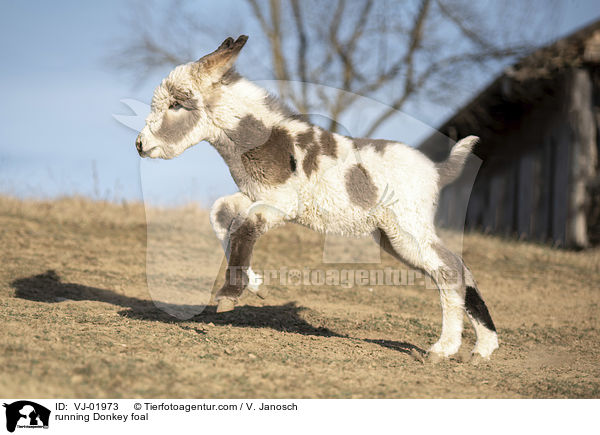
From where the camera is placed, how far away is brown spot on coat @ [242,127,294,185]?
4730mm

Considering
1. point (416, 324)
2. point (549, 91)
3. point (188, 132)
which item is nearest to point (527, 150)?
point (549, 91)

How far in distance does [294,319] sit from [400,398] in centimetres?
310

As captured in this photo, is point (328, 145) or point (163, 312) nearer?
point (328, 145)

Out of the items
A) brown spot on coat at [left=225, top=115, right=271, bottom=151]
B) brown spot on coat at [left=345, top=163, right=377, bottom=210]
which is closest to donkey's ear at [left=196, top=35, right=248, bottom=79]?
brown spot on coat at [left=225, top=115, right=271, bottom=151]

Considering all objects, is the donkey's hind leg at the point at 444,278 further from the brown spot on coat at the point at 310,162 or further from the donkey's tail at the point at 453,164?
the brown spot on coat at the point at 310,162

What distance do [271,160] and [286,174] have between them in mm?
173

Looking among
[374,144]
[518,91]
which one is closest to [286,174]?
[374,144]

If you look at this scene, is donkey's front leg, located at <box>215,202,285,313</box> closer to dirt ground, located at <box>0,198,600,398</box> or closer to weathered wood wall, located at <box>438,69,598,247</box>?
dirt ground, located at <box>0,198,600,398</box>

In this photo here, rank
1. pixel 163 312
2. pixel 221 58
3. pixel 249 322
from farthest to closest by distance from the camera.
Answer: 1. pixel 163 312
2. pixel 249 322
3. pixel 221 58

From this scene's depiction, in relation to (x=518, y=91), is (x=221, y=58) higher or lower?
lower

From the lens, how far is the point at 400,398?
357cm

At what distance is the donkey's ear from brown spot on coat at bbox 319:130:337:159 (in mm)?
988
